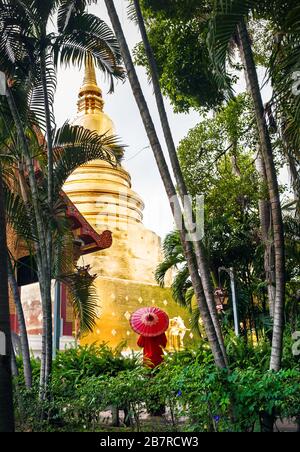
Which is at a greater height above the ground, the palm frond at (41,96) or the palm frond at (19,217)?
the palm frond at (41,96)

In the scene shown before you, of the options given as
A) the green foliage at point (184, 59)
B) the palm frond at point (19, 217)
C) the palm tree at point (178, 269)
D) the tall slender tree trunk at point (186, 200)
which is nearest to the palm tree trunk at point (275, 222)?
the tall slender tree trunk at point (186, 200)

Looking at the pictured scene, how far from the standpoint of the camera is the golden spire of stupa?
78.3 feet

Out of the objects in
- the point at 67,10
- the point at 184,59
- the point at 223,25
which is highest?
the point at 67,10

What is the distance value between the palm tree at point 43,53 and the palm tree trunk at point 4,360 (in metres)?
2.61

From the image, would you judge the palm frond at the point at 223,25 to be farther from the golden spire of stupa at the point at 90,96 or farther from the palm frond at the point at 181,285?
the golden spire of stupa at the point at 90,96

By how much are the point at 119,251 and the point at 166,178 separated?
16.1 m

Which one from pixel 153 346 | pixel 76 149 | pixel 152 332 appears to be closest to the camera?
pixel 76 149

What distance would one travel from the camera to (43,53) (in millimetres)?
7277

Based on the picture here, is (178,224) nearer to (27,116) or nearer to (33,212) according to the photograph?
(33,212)

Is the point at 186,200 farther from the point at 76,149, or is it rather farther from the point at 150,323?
the point at 150,323

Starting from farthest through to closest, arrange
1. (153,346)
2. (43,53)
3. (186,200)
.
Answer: (153,346), (43,53), (186,200)

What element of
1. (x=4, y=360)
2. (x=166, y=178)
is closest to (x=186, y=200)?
(x=166, y=178)

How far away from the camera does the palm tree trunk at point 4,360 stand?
368 centimetres

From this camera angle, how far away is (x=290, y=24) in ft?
14.1
